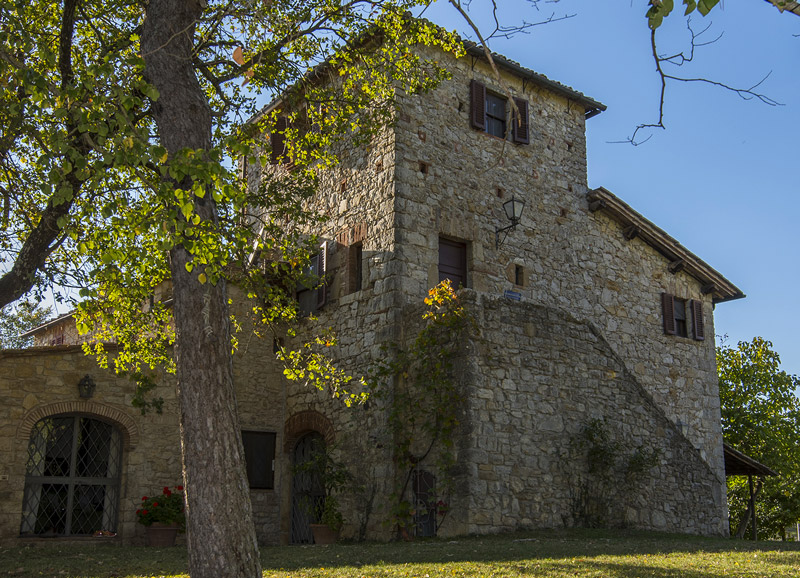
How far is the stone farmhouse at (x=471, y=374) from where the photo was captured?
11070mm

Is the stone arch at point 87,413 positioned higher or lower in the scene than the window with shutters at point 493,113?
lower

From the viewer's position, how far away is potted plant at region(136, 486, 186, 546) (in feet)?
38.2

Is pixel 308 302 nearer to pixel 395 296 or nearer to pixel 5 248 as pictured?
pixel 395 296

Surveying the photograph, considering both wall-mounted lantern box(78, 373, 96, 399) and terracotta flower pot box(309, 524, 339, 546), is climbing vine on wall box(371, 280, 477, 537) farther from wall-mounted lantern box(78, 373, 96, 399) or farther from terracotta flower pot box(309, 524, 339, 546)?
wall-mounted lantern box(78, 373, 96, 399)

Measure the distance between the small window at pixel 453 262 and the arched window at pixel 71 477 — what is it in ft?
18.6

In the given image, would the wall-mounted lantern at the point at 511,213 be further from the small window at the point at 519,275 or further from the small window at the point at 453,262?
the small window at the point at 453,262

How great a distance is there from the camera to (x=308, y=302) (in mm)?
14352

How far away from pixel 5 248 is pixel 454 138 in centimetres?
719

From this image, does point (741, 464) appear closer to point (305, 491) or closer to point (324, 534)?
point (305, 491)

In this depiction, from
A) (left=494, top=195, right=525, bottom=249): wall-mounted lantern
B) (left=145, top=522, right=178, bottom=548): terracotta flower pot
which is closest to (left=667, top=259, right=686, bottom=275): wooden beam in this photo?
(left=494, top=195, right=525, bottom=249): wall-mounted lantern

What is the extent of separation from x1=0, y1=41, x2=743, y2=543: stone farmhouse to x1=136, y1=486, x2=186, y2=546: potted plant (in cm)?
38

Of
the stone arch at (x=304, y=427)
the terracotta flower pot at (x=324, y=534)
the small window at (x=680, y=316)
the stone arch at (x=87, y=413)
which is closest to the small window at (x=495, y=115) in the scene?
the small window at (x=680, y=316)

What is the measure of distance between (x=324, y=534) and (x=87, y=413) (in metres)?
3.95

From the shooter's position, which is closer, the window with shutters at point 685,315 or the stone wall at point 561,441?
the stone wall at point 561,441
